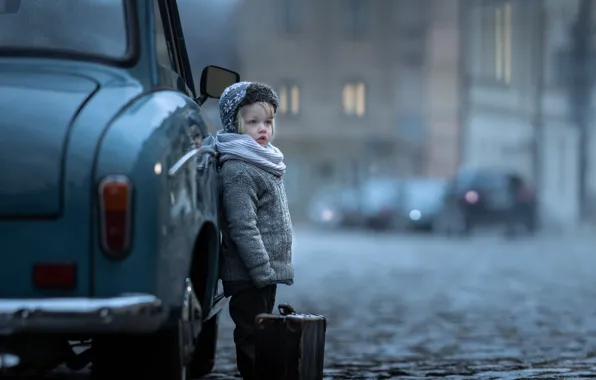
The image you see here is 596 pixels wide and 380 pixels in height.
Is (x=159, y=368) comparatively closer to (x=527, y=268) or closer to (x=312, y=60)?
(x=527, y=268)

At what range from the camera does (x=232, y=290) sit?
600cm

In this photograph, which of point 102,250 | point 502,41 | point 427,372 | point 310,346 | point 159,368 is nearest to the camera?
point 102,250

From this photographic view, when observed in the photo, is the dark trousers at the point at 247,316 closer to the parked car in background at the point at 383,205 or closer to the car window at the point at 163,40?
the car window at the point at 163,40

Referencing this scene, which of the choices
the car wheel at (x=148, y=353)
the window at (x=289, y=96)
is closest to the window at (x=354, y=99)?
the window at (x=289, y=96)

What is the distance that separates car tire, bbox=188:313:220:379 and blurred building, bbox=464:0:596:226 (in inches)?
1615

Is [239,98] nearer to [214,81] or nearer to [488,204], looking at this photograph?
[214,81]

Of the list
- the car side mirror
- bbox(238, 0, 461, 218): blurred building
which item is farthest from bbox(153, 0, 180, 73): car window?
bbox(238, 0, 461, 218): blurred building

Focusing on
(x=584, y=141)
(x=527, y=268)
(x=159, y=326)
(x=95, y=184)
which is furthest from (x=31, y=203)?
(x=584, y=141)

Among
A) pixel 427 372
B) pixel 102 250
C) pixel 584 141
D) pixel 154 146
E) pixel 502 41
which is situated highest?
pixel 502 41

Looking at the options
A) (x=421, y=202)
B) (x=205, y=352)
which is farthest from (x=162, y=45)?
(x=421, y=202)

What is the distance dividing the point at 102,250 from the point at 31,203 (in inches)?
10.6

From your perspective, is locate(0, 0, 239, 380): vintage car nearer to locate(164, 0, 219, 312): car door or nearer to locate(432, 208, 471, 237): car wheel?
locate(164, 0, 219, 312): car door

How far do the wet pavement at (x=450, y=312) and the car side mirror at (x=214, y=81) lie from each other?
1630 mm

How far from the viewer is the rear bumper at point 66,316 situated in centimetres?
446
